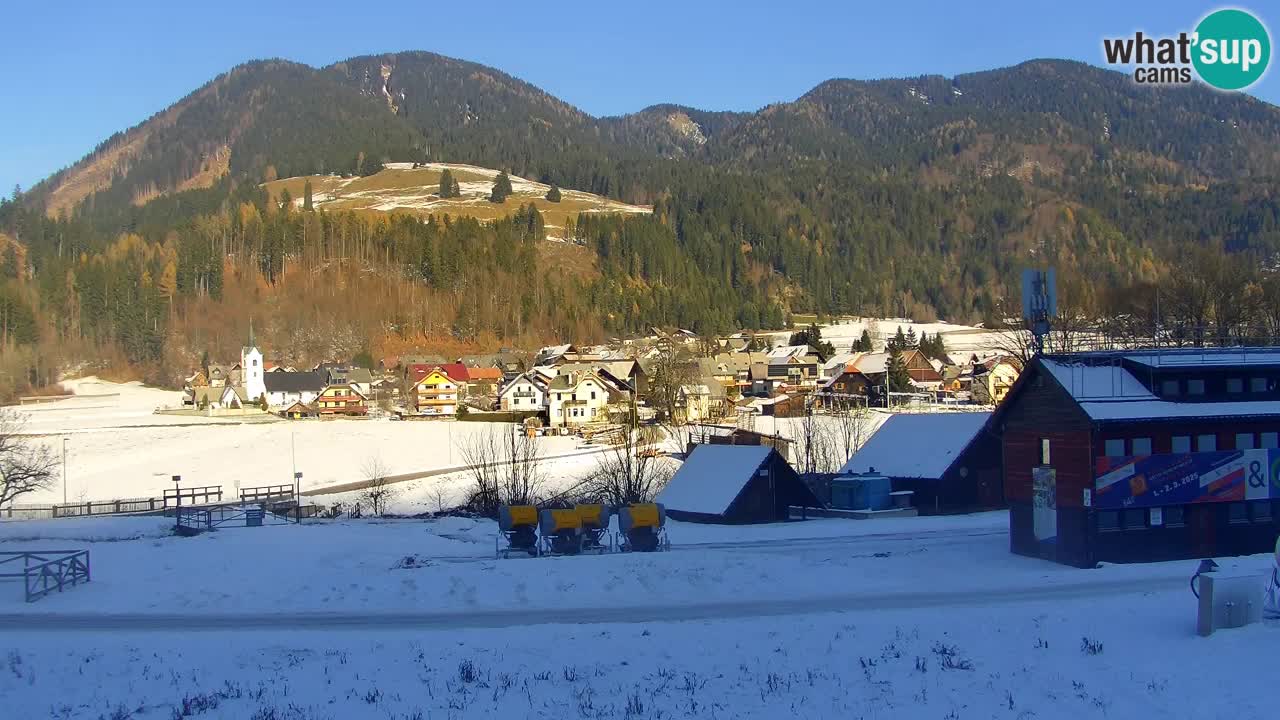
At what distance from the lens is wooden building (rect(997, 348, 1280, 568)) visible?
22.2 meters

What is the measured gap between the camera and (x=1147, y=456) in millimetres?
22344

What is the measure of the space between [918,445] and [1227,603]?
78.3ft

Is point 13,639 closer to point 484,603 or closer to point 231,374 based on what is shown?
point 484,603

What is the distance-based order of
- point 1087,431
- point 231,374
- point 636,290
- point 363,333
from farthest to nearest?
point 636,290 → point 363,333 → point 231,374 → point 1087,431

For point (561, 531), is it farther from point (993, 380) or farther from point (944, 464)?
point (993, 380)

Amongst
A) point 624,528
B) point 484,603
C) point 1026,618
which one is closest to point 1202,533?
point 1026,618

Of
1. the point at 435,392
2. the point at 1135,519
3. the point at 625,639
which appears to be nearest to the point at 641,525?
the point at 625,639

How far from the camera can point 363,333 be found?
5379 inches

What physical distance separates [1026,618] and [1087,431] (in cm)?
725

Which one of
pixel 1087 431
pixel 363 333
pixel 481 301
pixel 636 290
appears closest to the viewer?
pixel 1087 431

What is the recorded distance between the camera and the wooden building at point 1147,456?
875 inches

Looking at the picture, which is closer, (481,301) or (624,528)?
(624,528)

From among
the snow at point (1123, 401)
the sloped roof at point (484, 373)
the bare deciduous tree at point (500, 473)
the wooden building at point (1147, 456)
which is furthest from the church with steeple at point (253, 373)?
the snow at point (1123, 401)

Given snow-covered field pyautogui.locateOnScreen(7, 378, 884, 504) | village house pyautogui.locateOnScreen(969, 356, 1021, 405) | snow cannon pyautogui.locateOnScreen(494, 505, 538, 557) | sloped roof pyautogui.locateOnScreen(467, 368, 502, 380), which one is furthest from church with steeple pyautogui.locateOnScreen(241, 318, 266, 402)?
snow cannon pyautogui.locateOnScreen(494, 505, 538, 557)
